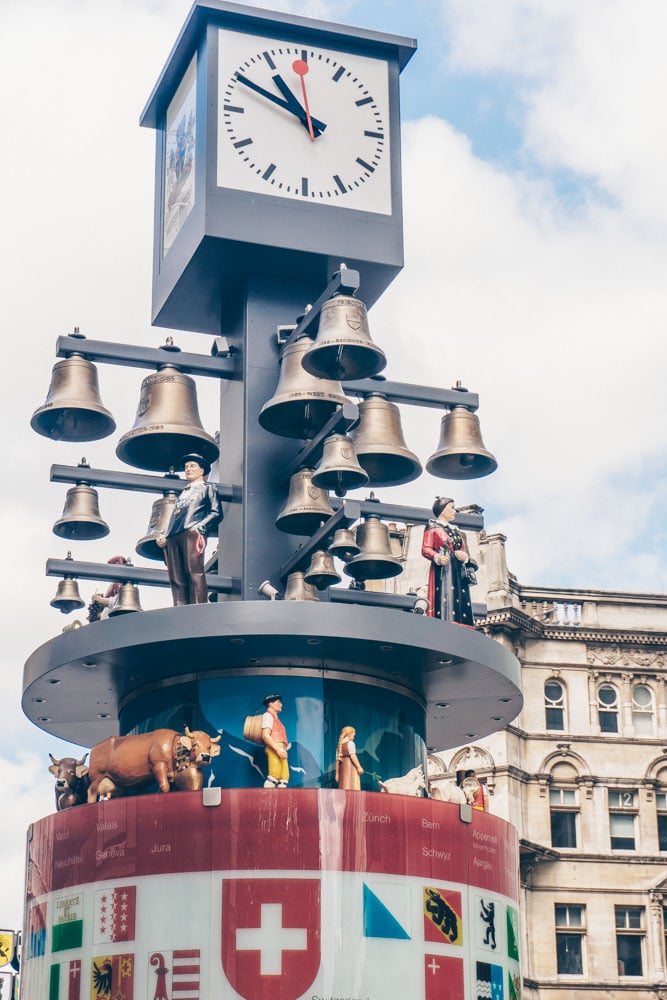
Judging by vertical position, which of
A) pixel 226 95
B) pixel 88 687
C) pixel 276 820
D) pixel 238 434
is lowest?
pixel 276 820

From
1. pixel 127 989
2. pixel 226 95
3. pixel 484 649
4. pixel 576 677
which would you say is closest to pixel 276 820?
pixel 127 989

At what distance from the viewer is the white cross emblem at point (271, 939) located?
25.9 metres

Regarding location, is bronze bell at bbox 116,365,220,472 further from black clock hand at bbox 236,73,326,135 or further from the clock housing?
black clock hand at bbox 236,73,326,135

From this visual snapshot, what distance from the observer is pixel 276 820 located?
2662 centimetres

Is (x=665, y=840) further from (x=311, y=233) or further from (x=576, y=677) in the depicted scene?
(x=311, y=233)

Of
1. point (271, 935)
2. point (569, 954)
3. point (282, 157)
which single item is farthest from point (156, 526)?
point (569, 954)

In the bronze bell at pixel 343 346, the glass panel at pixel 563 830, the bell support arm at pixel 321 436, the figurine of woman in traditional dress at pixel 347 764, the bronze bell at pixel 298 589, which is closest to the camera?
the figurine of woman in traditional dress at pixel 347 764

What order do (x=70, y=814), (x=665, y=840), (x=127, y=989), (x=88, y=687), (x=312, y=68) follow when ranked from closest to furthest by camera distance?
(x=127, y=989), (x=70, y=814), (x=88, y=687), (x=312, y=68), (x=665, y=840)

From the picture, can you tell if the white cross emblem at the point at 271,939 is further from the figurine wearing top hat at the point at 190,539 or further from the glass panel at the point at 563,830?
the glass panel at the point at 563,830

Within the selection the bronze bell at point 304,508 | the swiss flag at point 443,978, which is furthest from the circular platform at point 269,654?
the swiss flag at point 443,978

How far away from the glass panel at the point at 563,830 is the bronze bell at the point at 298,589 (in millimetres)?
43654

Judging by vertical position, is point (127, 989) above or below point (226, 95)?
below

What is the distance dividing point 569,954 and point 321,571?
43.4 meters

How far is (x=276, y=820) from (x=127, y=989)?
3.18 m
